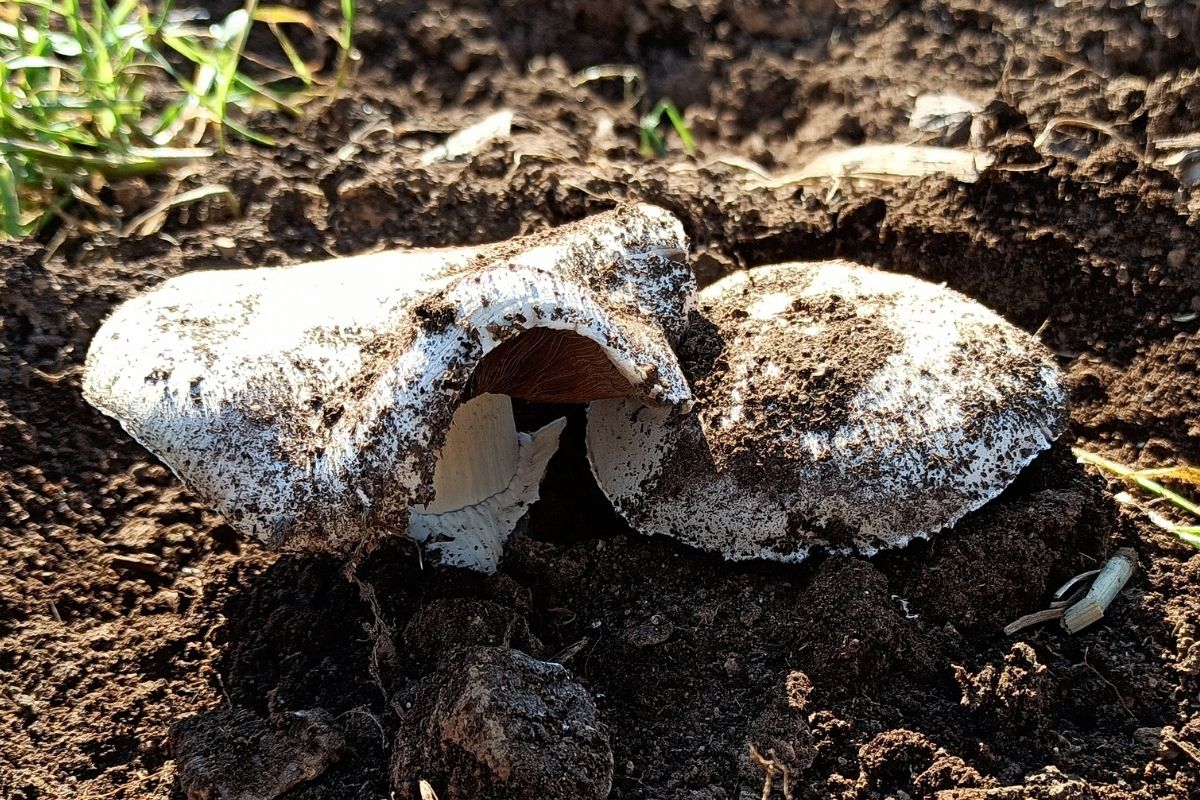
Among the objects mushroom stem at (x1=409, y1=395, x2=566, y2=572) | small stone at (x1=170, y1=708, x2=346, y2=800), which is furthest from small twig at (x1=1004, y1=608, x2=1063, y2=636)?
small stone at (x1=170, y1=708, x2=346, y2=800)

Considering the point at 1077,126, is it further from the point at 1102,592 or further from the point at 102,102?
the point at 102,102

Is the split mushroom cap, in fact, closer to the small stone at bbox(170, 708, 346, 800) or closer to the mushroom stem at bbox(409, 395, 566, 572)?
the mushroom stem at bbox(409, 395, 566, 572)

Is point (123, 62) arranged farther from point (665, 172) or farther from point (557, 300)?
point (557, 300)

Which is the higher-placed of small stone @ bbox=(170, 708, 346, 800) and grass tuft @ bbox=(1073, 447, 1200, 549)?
grass tuft @ bbox=(1073, 447, 1200, 549)

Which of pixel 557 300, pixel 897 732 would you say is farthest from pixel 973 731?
pixel 557 300

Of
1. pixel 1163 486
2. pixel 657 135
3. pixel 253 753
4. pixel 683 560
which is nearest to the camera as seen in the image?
pixel 253 753

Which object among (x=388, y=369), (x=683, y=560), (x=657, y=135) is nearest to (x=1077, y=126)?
(x=657, y=135)
